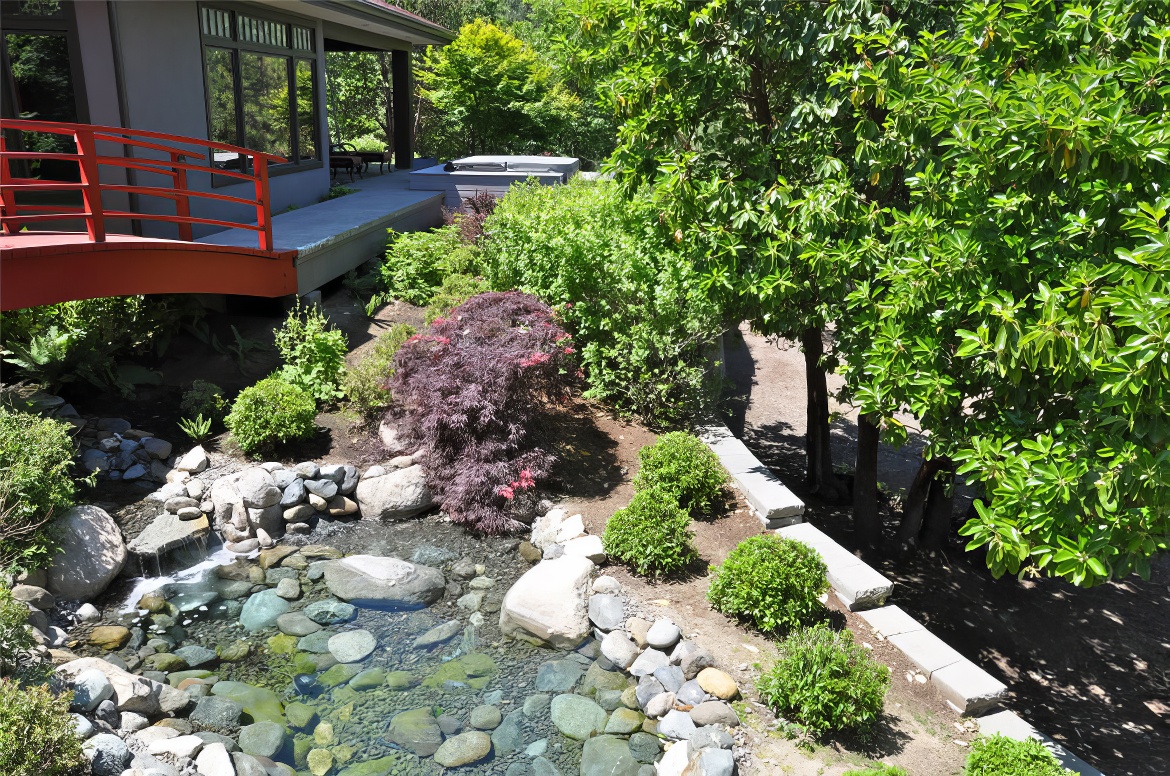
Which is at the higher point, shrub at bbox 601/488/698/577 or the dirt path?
shrub at bbox 601/488/698/577

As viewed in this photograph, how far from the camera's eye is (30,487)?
6457 millimetres

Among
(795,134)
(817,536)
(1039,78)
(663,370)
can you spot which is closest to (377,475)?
(663,370)

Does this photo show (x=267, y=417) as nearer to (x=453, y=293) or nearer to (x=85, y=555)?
(x=85, y=555)

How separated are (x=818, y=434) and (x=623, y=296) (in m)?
2.93

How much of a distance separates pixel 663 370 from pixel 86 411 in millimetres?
6178

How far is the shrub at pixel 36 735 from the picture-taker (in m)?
4.18

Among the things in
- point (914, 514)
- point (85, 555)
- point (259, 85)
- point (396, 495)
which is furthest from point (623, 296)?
point (259, 85)

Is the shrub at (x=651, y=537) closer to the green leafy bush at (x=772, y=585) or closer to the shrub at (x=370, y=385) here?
the green leafy bush at (x=772, y=585)

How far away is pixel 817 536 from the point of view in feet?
23.4

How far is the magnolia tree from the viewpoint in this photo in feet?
13.4

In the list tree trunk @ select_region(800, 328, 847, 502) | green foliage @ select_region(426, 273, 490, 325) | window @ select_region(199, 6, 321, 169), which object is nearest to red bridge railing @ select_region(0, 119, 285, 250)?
green foliage @ select_region(426, 273, 490, 325)

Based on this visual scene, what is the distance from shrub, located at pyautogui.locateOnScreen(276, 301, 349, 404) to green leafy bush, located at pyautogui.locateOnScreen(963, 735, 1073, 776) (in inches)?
281

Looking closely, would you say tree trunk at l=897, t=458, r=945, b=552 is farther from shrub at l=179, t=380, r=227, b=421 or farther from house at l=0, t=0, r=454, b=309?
house at l=0, t=0, r=454, b=309

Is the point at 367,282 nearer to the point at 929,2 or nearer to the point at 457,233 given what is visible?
the point at 457,233
